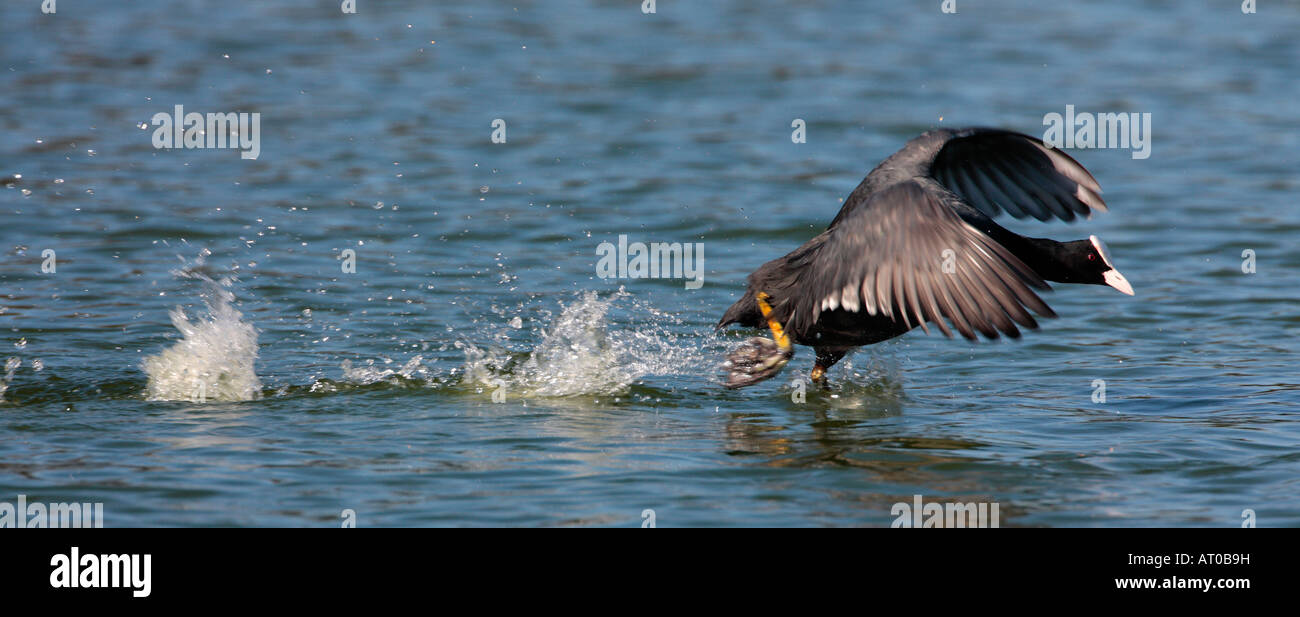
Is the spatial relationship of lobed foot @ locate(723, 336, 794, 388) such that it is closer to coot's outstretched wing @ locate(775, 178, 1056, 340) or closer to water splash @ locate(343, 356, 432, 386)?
coot's outstretched wing @ locate(775, 178, 1056, 340)

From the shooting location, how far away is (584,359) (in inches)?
288

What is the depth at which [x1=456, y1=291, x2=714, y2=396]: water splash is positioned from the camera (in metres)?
7.10

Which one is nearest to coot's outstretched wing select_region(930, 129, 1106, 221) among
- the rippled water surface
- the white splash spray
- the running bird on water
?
the running bird on water

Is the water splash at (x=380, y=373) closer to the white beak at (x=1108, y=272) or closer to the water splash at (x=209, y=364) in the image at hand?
the water splash at (x=209, y=364)

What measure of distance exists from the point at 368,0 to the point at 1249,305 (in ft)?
40.1

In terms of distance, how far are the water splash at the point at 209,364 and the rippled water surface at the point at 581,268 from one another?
2 cm

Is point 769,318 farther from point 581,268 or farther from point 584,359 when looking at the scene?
point 581,268

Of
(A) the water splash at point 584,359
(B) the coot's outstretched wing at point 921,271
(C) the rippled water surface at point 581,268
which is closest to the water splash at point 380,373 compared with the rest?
(C) the rippled water surface at point 581,268

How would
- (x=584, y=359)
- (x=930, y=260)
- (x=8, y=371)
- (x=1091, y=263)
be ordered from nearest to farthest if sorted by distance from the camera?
(x=930, y=260)
(x=1091, y=263)
(x=8, y=371)
(x=584, y=359)

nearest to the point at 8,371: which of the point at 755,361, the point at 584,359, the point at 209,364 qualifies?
the point at 209,364

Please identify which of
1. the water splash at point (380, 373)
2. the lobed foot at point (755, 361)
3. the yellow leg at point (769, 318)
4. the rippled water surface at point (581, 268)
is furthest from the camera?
the water splash at point (380, 373)

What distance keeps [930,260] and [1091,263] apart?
56.6 inches

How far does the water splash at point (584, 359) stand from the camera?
7.10 m

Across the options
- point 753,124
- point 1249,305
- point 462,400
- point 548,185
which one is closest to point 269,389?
point 462,400
